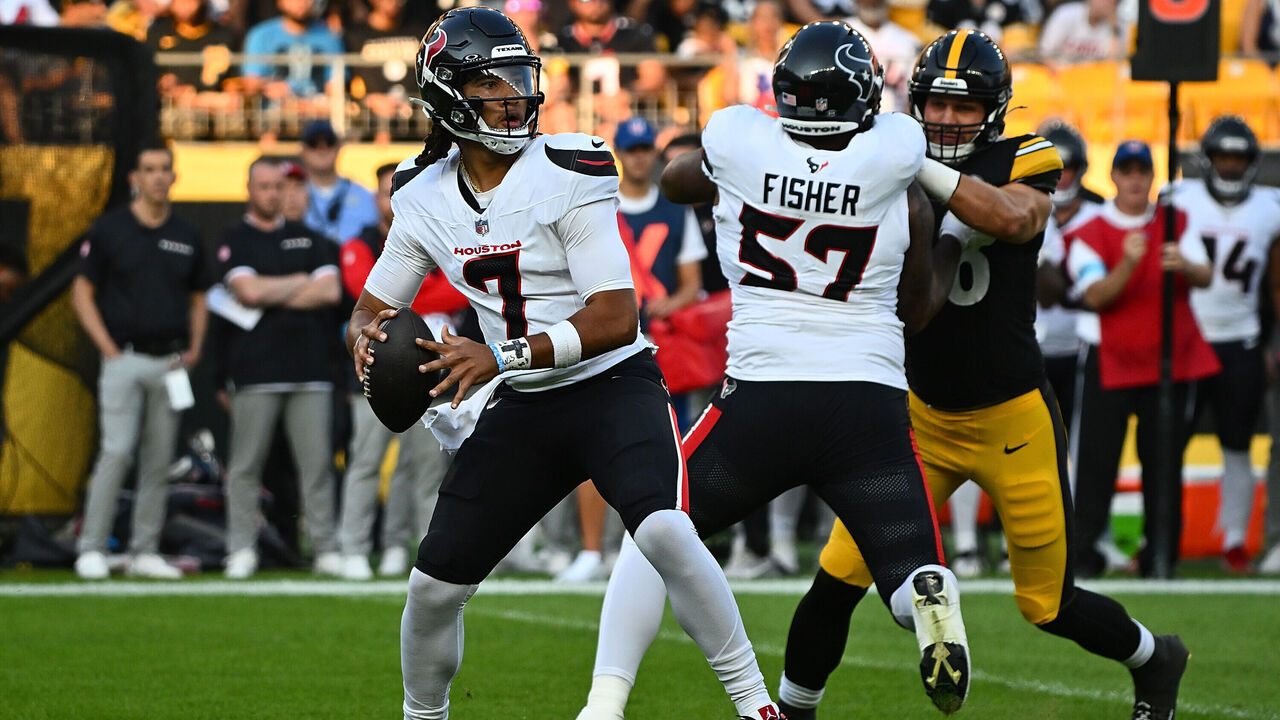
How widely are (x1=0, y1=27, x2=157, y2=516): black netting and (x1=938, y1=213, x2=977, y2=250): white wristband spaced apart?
638cm

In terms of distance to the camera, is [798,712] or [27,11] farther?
[27,11]

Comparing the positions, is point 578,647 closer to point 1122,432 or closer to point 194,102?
point 1122,432

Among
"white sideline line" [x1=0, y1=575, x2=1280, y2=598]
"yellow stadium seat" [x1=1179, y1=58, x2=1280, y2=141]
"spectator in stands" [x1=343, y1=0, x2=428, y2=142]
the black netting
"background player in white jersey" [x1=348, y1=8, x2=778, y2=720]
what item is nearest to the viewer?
"background player in white jersey" [x1=348, y1=8, x2=778, y2=720]

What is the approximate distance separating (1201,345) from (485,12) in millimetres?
5917

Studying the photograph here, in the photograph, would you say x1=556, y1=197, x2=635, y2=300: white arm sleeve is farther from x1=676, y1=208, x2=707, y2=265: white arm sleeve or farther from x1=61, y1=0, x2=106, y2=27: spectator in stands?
x1=61, y1=0, x2=106, y2=27: spectator in stands

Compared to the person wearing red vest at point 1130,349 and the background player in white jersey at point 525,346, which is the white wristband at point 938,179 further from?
the person wearing red vest at point 1130,349

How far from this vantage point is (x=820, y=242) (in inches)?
170

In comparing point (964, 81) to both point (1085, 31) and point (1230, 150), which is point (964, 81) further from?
point (1085, 31)

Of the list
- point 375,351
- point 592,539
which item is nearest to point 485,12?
point 375,351

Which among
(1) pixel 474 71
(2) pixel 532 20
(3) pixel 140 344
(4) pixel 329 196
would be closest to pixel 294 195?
(4) pixel 329 196

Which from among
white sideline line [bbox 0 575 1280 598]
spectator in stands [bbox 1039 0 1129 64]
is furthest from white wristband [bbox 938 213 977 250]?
spectator in stands [bbox 1039 0 1129 64]

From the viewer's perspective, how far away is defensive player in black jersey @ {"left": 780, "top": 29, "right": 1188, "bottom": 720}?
471 cm

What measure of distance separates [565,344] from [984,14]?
11.4 m

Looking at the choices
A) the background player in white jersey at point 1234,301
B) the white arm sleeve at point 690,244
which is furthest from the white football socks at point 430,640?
the background player in white jersey at point 1234,301
